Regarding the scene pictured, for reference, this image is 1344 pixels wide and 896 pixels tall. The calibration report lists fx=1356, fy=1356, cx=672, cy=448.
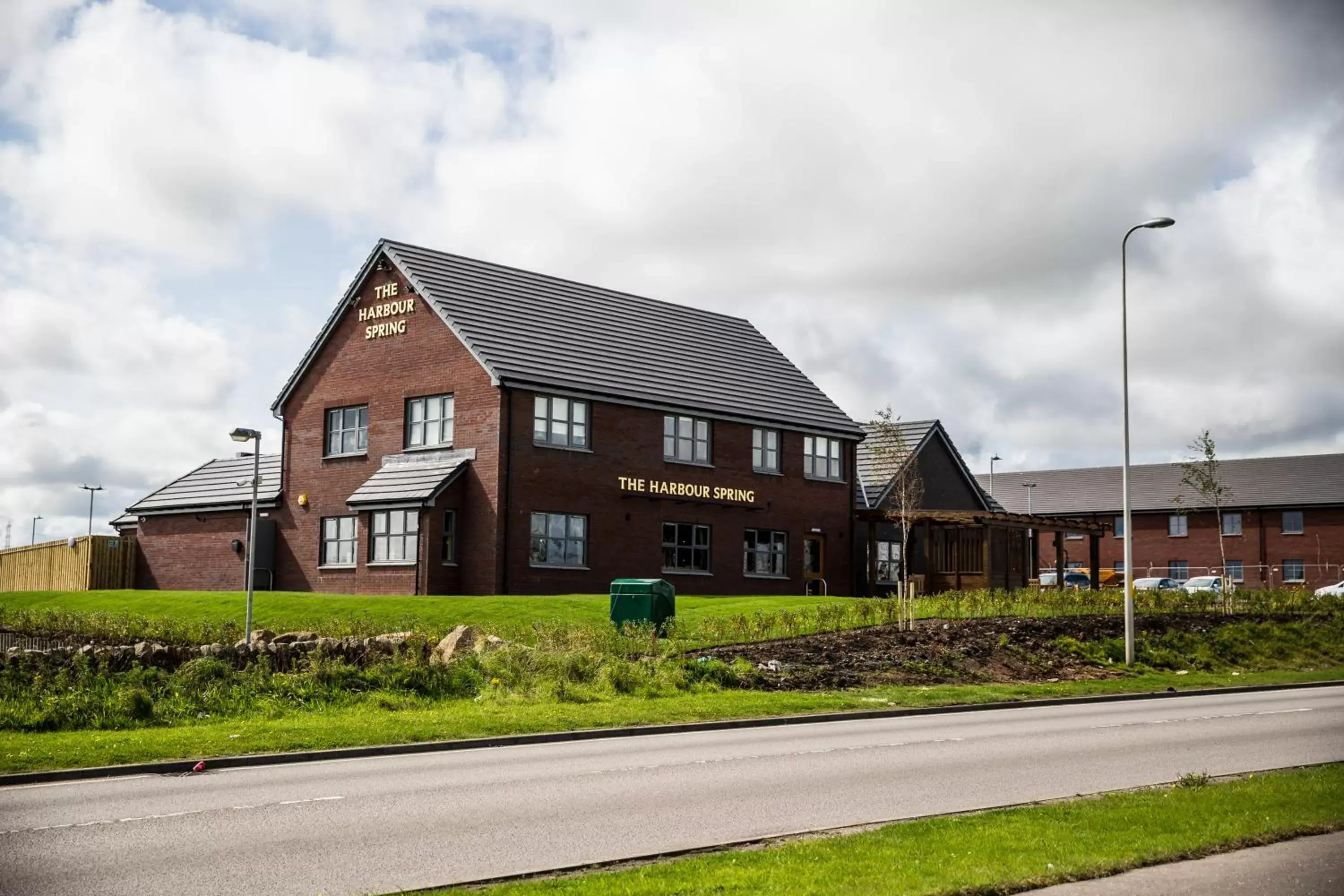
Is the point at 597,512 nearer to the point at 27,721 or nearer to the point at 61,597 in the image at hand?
the point at 61,597

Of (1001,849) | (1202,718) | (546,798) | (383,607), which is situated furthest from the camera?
(383,607)

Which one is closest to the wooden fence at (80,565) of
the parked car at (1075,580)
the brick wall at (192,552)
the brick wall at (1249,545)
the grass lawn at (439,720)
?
the brick wall at (192,552)

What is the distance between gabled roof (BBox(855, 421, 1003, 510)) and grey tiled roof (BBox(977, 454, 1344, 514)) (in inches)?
1088

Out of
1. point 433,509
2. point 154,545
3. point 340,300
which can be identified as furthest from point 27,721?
point 154,545

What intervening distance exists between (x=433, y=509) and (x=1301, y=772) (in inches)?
1172

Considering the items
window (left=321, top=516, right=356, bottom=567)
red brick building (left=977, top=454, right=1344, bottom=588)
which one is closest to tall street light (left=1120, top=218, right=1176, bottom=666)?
window (left=321, top=516, right=356, bottom=567)

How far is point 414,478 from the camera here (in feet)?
135

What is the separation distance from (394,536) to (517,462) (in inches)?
172

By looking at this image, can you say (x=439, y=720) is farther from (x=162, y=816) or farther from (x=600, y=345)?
(x=600, y=345)

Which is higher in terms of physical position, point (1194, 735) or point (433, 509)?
→ point (433, 509)

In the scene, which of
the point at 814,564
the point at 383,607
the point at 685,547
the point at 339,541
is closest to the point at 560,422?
the point at 685,547

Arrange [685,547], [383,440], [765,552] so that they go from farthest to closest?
[765,552]
[685,547]
[383,440]

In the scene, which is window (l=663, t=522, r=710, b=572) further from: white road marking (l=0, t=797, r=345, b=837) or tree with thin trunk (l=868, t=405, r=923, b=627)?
white road marking (l=0, t=797, r=345, b=837)

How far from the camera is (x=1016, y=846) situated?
9.53 metres
